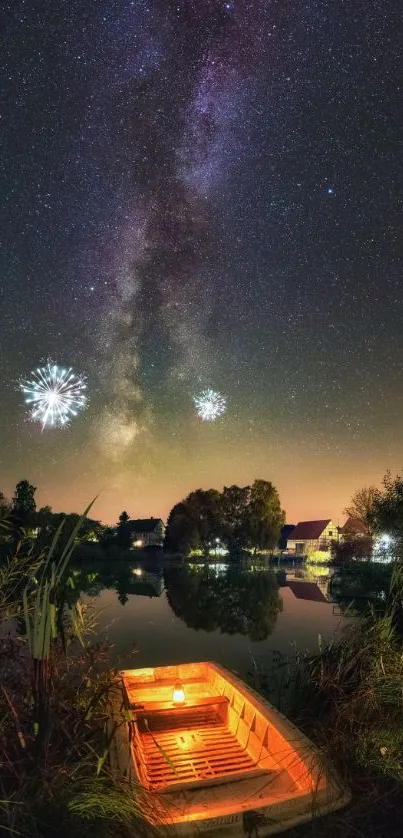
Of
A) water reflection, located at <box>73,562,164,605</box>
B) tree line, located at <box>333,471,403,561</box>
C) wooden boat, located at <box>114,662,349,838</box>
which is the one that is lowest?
wooden boat, located at <box>114,662,349,838</box>

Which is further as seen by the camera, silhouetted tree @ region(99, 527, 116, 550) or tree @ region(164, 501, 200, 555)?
tree @ region(164, 501, 200, 555)

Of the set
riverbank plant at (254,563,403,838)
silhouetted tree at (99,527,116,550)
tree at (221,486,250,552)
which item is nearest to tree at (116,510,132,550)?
silhouetted tree at (99,527,116,550)

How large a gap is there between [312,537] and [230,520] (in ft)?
81.5

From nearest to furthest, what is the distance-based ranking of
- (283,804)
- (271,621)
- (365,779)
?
(283,804), (365,779), (271,621)

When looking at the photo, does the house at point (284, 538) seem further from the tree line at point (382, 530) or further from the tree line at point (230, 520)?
the tree line at point (382, 530)

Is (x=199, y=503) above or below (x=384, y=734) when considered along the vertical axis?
above

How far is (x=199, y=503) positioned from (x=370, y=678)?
74295 millimetres

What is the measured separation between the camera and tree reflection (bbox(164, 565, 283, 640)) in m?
25.7

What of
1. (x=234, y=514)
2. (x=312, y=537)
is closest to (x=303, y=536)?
(x=312, y=537)

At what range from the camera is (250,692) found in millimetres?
8875

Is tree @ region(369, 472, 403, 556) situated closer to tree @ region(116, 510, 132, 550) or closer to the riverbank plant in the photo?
the riverbank plant

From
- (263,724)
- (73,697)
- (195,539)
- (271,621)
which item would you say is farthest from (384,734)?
(195,539)

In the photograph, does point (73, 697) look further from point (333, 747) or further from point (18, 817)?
point (333, 747)

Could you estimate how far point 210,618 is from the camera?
28141mm
